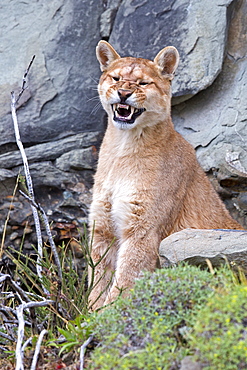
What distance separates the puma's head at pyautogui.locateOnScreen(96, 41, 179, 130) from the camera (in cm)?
565

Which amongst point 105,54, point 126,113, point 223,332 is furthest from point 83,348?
point 105,54

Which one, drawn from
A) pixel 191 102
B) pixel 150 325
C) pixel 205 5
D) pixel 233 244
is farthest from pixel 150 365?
pixel 205 5

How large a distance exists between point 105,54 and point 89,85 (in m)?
1.95

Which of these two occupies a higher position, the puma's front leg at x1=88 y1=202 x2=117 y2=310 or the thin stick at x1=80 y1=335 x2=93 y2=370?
the puma's front leg at x1=88 y1=202 x2=117 y2=310

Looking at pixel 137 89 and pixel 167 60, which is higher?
pixel 167 60

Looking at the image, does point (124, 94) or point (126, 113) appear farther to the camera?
point (126, 113)

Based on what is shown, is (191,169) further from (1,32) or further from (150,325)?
(1,32)

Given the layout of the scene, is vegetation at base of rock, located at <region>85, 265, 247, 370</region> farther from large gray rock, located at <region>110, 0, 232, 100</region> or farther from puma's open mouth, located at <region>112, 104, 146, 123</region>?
large gray rock, located at <region>110, 0, 232, 100</region>

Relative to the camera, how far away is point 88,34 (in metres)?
8.32

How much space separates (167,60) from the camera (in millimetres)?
6078

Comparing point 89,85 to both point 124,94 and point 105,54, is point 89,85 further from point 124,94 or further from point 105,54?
point 124,94

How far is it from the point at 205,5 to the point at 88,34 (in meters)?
1.81

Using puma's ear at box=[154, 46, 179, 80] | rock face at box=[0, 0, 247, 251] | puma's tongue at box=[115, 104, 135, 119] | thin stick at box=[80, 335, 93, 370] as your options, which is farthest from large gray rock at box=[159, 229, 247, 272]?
rock face at box=[0, 0, 247, 251]

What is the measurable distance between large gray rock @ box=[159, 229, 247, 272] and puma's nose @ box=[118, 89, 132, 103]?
145cm
